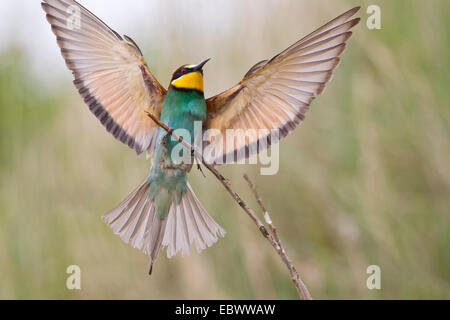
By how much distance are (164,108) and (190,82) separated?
0.27 feet

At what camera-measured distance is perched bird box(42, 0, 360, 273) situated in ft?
3.32

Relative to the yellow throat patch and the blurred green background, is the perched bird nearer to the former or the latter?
the yellow throat patch

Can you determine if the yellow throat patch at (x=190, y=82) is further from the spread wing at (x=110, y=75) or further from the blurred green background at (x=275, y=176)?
the blurred green background at (x=275, y=176)

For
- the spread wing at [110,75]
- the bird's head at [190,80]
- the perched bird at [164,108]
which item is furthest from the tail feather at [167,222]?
the bird's head at [190,80]

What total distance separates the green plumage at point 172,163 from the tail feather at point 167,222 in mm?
16

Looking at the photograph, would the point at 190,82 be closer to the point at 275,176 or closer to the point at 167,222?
the point at 167,222

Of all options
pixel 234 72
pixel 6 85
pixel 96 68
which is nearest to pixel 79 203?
pixel 6 85

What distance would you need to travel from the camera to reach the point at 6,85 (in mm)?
2521

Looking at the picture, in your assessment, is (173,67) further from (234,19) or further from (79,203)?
(79,203)

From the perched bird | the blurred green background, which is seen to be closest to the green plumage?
the perched bird

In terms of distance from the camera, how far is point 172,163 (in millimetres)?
1111

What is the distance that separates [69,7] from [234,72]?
3.65 ft

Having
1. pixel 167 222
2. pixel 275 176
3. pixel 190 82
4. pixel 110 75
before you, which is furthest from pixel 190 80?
pixel 275 176

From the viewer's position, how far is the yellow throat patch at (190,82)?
1.17 metres
